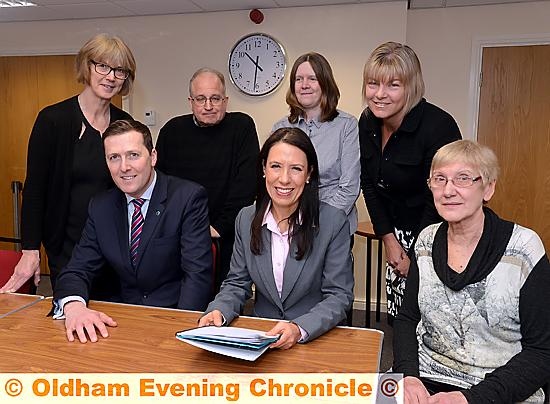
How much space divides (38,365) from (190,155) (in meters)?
1.36

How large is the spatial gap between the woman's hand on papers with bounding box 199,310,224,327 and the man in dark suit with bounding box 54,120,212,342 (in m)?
0.31

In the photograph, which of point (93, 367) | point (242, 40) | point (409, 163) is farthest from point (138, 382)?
point (242, 40)

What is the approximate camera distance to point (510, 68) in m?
4.17

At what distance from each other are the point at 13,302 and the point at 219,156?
1085 mm

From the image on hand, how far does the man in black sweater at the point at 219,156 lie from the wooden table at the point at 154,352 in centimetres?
86

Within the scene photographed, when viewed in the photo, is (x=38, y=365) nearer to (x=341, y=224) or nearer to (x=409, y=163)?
(x=341, y=224)

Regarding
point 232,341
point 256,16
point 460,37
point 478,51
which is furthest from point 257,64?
point 232,341

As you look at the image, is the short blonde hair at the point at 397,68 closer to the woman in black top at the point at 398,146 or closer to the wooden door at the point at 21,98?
the woman in black top at the point at 398,146

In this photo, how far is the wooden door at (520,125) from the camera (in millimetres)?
4137

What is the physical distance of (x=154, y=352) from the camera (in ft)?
4.64

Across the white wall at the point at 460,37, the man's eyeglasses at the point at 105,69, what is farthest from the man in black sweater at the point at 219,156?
the white wall at the point at 460,37

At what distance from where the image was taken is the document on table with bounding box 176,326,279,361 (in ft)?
4.24

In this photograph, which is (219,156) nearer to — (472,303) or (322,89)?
(322,89)

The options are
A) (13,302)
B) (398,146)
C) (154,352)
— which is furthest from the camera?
(398,146)
